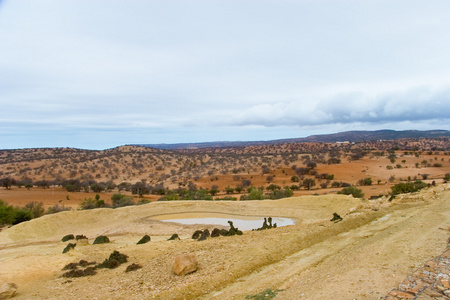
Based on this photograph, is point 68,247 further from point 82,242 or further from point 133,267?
point 133,267

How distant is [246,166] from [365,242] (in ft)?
153

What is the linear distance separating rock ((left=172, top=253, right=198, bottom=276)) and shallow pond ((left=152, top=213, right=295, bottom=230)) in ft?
37.9

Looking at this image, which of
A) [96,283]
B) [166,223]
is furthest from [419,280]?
[166,223]

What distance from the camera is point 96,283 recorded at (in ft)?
34.7

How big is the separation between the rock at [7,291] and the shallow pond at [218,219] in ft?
45.6

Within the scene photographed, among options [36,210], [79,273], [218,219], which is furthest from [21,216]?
[79,273]

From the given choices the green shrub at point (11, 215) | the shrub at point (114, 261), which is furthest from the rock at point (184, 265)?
the green shrub at point (11, 215)

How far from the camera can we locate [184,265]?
10078 mm

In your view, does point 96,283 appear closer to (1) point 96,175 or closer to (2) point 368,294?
(2) point 368,294

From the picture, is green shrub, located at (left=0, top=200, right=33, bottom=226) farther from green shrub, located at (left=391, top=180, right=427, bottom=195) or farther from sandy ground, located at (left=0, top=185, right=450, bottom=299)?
green shrub, located at (left=391, top=180, right=427, bottom=195)

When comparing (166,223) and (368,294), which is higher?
(368,294)

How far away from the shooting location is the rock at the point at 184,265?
999cm

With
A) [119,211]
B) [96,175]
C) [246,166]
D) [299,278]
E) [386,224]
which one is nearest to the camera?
[299,278]

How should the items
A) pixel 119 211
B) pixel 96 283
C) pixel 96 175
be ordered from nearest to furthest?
pixel 96 283 < pixel 119 211 < pixel 96 175
